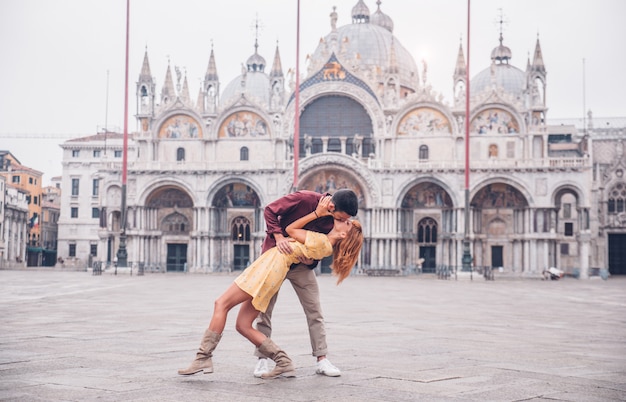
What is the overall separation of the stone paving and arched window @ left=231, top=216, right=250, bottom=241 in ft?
126

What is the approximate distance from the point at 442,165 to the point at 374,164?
4.45 meters

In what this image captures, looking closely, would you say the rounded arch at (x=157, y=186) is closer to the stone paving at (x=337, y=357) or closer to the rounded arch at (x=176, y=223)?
the rounded arch at (x=176, y=223)

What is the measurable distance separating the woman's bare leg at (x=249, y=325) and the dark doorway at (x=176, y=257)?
163 ft

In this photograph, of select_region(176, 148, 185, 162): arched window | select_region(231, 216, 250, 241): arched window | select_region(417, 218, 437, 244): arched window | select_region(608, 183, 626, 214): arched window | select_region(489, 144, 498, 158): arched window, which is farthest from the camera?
select_region(608, 183, 626, 214): arched window

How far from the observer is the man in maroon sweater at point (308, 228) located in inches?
318

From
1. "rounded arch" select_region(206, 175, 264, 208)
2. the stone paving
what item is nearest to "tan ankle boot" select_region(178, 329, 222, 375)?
the stone paving

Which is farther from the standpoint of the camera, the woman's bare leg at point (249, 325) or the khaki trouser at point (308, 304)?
the khaki trouser at point (308, 304)

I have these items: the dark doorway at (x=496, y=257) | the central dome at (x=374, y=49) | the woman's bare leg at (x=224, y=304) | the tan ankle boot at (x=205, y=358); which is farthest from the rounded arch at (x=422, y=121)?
the tan ankle boot at (x=205, y=358)

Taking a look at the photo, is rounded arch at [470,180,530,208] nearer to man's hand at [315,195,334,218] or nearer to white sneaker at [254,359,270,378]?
man's hand at [315,195,334,218]

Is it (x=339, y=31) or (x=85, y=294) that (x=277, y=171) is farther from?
(x=85, y=294)

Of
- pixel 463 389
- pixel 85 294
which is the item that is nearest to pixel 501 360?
pixel 463 389

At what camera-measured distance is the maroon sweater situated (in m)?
8.20

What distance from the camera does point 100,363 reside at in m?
8.62

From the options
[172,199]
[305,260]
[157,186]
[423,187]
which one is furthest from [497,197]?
[305,260]
